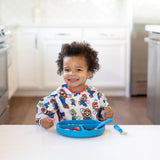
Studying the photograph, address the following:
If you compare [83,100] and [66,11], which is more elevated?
[66,11]

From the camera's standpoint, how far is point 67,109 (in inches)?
51.6

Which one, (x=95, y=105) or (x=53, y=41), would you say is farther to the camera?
(x=53, y=41)

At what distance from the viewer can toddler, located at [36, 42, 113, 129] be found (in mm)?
1297

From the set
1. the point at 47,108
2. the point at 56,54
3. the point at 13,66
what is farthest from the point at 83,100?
the point at 56,54

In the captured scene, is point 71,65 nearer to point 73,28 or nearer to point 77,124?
point 77,124

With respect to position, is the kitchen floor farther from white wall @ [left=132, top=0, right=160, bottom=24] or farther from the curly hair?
the curly hair

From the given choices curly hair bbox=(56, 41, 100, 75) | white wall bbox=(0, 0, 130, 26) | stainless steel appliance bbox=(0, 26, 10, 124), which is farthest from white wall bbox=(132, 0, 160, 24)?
curly hair bbox=(56, 41, 100, 75)

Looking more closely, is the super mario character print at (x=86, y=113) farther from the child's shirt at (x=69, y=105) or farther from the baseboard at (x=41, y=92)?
the baseboard at (x=41, y=92)

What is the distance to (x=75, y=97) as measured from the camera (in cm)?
132

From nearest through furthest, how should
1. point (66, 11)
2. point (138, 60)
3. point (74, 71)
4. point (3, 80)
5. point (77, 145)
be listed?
1. point (77, 145)
2. point (74, 71)
3. point (3, 80)
4. point (138, 60)
5. point (66, 11)

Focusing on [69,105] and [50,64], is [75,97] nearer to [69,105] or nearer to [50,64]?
[69,105]

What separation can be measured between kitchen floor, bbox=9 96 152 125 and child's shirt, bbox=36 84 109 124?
5.93 ft

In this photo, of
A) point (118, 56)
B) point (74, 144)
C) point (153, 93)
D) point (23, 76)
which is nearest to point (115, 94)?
point (118, 56)

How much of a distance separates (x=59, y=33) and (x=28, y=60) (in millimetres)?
518
